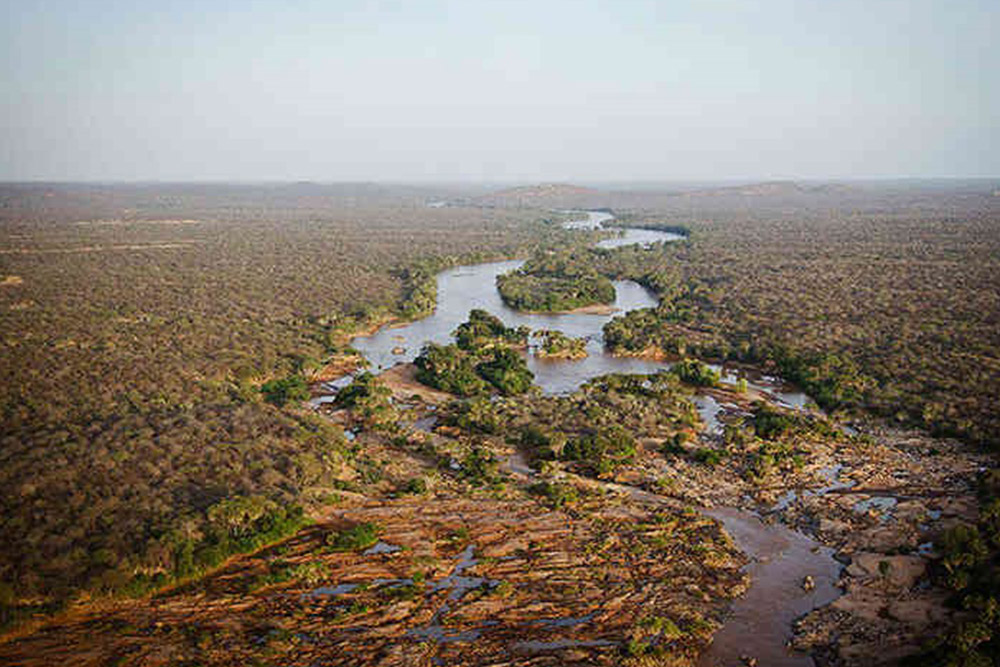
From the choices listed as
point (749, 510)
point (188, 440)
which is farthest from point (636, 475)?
point (188, 440)

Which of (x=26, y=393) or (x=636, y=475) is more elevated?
(x=26, y=393)

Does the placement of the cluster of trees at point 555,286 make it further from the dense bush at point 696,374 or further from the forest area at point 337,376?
the dense bush at point 696,374

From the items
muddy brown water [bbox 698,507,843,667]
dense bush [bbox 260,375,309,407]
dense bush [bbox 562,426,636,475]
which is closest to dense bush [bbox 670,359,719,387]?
dense bush [bbox 562,426,636,475]

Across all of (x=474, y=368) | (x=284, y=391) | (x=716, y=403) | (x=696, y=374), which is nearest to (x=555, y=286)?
(x=474, y=368)

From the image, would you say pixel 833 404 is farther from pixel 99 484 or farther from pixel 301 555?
pixel 99 484

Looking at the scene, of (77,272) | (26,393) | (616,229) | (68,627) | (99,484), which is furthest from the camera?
A: (616,229)

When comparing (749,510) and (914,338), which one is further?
(914,338)

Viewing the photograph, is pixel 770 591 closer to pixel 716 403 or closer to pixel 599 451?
pixel 599 451
